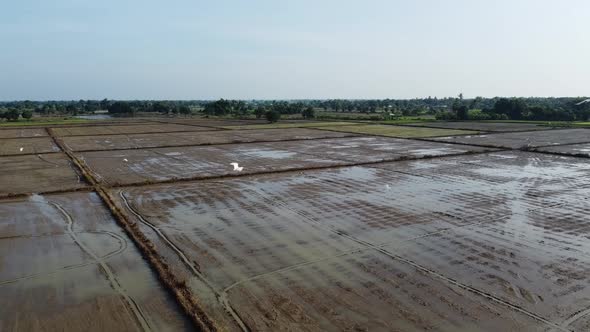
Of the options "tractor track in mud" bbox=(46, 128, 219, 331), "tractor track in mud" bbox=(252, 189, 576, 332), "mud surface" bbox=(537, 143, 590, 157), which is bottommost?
"tractor track in mud" bbox=(46, 128, 219, 331)

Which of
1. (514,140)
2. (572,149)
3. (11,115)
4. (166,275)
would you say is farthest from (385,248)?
(11,115)

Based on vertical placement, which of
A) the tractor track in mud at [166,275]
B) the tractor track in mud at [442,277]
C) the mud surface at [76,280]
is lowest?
the mud surface at [76,280]

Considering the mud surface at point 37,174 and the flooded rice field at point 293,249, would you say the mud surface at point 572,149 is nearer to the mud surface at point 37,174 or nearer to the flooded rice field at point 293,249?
the flooded rice field at point 293,249

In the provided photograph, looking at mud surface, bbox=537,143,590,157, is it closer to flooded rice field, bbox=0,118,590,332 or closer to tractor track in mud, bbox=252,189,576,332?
flooded rice field, bbox=0,118,590,332

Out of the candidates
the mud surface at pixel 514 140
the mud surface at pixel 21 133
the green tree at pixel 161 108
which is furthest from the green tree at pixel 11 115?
the mud surface at pixel 514 140

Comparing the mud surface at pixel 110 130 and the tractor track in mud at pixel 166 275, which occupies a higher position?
the tractor track in mud at pixel 166 275

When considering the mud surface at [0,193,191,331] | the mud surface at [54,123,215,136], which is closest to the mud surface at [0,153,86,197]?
the mud surface at [0,193,191,331]
